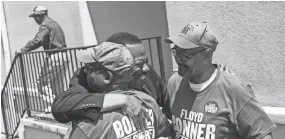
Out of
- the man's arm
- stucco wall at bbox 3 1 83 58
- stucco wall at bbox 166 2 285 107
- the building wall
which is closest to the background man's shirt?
stucco wall at bbox 3 1 83 58

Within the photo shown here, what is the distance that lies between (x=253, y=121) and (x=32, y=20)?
26.9 feet

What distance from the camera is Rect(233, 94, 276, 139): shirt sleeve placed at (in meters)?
1.76

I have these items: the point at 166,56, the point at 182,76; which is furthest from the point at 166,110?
the point at 166,56

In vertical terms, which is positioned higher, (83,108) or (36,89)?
(83,108)

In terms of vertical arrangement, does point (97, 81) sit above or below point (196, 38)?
below

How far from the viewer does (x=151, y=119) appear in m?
1.89

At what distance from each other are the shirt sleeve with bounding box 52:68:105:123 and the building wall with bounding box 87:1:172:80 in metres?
5.79

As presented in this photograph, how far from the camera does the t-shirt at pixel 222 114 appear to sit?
177cm

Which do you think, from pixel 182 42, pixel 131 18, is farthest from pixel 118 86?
pixel 131 18

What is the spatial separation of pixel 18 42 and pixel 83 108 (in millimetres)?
7999

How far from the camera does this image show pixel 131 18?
8555 mm

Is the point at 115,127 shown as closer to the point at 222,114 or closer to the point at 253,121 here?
the point at 222,114

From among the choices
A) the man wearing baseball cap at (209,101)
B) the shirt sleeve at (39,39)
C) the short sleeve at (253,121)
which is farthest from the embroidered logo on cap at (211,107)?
the shirt sleeve at (39,39)

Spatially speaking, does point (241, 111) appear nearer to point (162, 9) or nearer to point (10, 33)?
point (162, 9)
